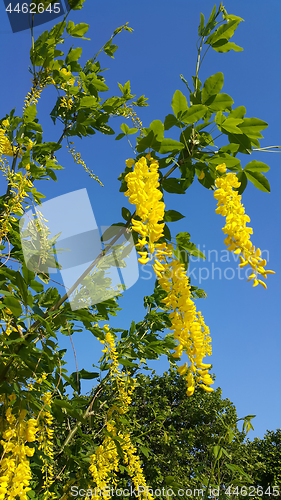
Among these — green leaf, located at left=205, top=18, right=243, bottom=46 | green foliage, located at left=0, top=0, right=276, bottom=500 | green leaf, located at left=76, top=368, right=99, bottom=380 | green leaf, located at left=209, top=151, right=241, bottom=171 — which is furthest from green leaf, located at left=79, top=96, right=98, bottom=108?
green leaf, located at left=76, top=368, right=99, bottom=380

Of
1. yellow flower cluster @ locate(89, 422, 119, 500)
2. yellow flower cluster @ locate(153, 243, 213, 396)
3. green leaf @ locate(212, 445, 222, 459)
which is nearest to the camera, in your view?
yellow flower cluster @ locate(153, 243, 213, 396)

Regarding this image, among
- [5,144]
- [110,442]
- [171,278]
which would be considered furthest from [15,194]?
[110,442]

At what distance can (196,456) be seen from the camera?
28.2 feet

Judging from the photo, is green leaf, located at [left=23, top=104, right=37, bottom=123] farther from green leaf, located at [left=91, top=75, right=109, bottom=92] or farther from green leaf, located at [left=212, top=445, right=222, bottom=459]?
green leaf, located at [left=212, top=445, right=222, bottom=459]

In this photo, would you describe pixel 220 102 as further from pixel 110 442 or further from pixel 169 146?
pixel 110 442

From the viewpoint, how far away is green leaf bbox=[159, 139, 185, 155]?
1.36m

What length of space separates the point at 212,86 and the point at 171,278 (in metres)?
0.88

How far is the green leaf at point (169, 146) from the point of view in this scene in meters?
1.36

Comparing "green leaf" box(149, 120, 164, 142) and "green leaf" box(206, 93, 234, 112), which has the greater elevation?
"green leaf" box(206, 93, 234, 112)

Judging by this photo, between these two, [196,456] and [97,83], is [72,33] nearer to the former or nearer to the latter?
[97,83]

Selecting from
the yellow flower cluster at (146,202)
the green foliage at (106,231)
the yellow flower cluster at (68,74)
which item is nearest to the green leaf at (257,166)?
the green foliage at (106,231)

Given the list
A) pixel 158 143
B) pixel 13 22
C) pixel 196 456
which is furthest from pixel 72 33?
pixel 196 456

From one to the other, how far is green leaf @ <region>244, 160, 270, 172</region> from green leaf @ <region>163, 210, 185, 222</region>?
40 cm

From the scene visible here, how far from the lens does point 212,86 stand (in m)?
1.42
